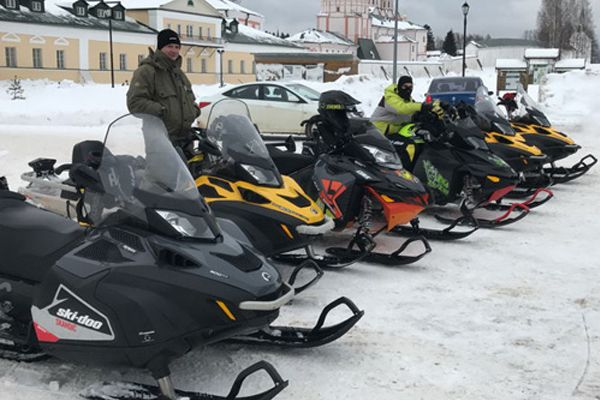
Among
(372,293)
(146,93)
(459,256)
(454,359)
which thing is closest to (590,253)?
(459,256)

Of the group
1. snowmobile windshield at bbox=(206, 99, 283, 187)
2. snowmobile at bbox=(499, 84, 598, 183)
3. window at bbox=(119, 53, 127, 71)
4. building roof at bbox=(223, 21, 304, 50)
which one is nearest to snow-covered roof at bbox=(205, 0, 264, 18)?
building roof at bbox=(223, 21, 304, 50)

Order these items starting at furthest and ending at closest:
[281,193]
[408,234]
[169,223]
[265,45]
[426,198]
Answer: [265,45]
[408,234]
[426,198]
[281,193]
[169,223]

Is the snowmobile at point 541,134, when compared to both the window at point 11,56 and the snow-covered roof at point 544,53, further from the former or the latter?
the window at point 11,56

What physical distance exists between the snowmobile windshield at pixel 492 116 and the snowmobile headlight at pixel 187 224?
5.72 m

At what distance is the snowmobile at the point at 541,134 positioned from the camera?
29.6 feet

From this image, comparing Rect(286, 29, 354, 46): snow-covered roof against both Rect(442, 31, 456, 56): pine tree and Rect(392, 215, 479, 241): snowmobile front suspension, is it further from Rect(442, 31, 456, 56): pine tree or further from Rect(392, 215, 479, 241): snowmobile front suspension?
Rect(392, 215, 479, 241): snowmobile front suspension

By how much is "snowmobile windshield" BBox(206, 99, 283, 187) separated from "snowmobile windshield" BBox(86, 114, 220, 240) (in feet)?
4.56

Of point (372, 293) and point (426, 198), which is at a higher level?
point (426, 198)

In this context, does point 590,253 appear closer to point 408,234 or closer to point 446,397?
point 408,234

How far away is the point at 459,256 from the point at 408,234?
780 mm

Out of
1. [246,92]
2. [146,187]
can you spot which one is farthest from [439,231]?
[246,92]

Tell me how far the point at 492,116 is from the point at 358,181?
3.38m

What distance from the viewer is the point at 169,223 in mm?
3115

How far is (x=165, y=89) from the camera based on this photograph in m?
5.29
